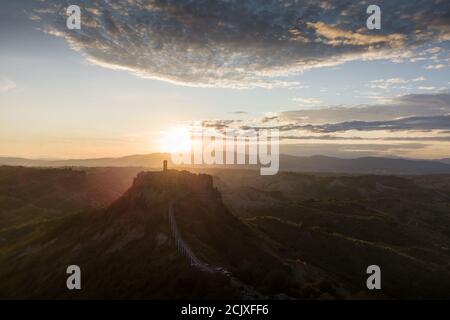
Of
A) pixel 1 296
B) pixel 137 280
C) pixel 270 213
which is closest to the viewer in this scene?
pixel 137 280

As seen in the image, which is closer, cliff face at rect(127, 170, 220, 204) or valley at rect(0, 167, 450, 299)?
valley at rect(0, 167, 450, 299)

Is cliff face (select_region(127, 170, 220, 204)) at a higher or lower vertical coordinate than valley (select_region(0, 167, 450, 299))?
higher

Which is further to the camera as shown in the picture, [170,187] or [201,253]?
[170,187]

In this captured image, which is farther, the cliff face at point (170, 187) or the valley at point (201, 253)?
the cliff face at point (170, 187)

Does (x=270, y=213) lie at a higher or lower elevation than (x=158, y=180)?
lower

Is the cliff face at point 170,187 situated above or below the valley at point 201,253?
above

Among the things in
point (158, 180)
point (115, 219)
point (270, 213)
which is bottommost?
point (270, 213)

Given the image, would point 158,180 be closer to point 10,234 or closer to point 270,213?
point 10,234

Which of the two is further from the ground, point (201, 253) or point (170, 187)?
point (170, 187)
